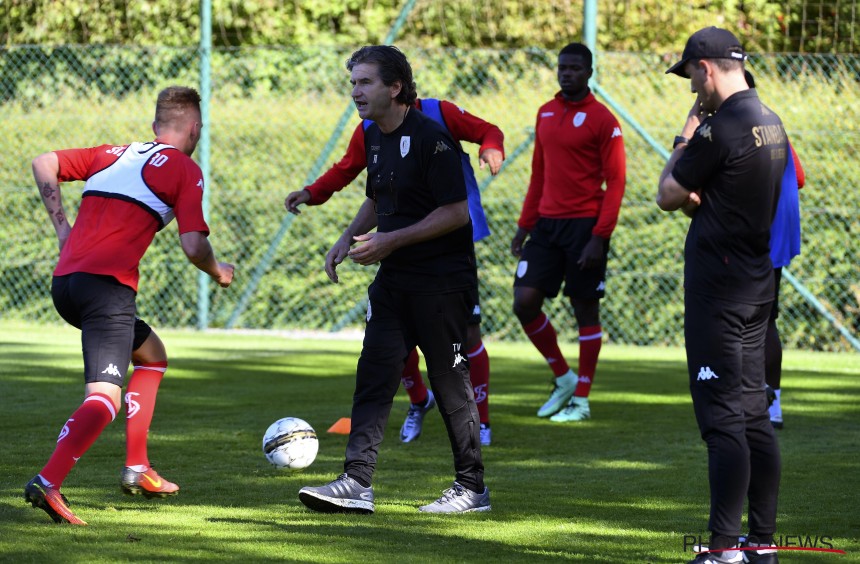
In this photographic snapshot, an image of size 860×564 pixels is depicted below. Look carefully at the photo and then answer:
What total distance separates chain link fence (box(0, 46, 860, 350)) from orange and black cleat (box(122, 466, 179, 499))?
8.86 m

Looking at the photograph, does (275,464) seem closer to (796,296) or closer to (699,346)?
(699,346)

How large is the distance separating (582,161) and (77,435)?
4.57 metres

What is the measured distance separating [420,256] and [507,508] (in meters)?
1.20

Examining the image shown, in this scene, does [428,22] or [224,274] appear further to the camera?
[428,22]

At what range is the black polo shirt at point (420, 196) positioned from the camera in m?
5.80

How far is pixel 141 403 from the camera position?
6348 mm

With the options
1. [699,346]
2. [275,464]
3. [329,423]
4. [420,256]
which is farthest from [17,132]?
[699,346]

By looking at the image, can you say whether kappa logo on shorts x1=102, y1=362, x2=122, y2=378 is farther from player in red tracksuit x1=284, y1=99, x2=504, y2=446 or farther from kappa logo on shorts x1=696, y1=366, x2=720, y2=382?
kappa logo on shorts x1=696, y1=366, x2=720, y2=382

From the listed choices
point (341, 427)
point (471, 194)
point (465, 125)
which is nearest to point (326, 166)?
point (341, 427)

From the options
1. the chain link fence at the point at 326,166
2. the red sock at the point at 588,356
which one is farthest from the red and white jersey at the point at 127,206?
the chain link fence at the point at 326,166

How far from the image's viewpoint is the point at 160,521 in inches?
223

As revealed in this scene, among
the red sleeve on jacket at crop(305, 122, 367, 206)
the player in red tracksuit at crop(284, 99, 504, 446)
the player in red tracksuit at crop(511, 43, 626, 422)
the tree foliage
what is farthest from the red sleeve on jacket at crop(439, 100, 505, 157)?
the tree foliage

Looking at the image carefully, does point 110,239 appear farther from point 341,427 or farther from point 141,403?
point 341,427

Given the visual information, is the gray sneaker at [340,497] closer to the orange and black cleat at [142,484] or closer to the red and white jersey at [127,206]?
the orange and black cleat at [142,484]
